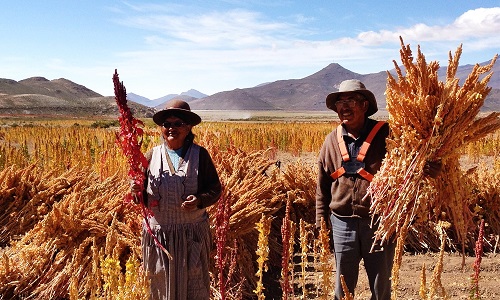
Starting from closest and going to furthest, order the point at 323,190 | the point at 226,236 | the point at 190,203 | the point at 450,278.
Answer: the point at 190,203 < the point at 323,190 < the point at 226,236 < the point at 450,278

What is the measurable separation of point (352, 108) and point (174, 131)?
108 cm

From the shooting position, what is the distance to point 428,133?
1715 mm

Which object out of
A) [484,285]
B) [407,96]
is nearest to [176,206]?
[407,96]

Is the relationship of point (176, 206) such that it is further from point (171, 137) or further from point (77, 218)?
point (77, 218)

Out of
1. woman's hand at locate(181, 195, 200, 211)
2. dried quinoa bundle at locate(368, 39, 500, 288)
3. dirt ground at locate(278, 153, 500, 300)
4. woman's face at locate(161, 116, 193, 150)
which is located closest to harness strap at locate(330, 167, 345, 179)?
dried quinoa bundle at locate(368, 39, 500, 288)

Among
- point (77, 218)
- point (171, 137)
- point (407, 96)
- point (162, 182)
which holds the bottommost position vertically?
point (77, 218)

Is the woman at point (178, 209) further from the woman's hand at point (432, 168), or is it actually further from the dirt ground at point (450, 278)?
the dirt ground at point (450, 278)

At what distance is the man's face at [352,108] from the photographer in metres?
2.44

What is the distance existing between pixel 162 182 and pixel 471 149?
10732 mm

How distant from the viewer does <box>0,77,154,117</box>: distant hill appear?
88312 millimetres

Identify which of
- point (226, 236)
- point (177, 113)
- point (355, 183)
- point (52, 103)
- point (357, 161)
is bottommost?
point (226, 236)

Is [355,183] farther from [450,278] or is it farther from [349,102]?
[450,278]

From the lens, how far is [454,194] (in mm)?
1761

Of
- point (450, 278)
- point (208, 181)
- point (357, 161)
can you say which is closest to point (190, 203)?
point (208, 181)
